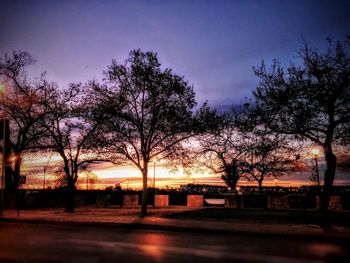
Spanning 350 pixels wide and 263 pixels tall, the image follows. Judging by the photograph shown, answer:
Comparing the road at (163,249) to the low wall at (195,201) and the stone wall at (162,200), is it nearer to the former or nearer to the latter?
the low wall at (195,201)

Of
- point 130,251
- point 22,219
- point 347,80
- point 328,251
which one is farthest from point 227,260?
point 22,219

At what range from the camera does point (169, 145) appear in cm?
2656

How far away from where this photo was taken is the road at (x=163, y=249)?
31.2 feet

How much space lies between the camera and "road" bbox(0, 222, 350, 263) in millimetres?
9508

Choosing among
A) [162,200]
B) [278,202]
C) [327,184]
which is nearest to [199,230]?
[327,184]

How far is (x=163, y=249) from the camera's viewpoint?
1103 centimetres

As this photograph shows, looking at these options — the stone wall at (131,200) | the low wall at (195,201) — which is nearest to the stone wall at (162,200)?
the stone wall at (131,200)

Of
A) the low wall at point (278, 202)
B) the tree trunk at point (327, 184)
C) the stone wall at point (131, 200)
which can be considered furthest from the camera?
→ the stone wall at point (131, 200)

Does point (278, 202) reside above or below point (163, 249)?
below

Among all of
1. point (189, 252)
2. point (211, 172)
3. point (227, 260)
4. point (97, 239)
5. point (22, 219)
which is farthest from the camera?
point (211, 172)

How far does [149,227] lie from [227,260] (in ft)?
29.9

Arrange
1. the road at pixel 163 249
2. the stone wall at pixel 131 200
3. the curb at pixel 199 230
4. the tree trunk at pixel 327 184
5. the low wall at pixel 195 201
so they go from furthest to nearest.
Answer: the stone wall at pixel 131 200 → the low wall at pixel 195 201 → the tree trunk at pixel 327 184 → the curb at pixel 199 230 → the road at pixel 163 249

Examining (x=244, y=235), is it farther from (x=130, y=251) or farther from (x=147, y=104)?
(x=147, y=104)

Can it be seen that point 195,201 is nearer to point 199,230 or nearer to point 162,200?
point 162,200
